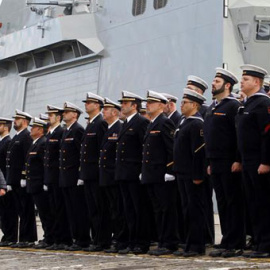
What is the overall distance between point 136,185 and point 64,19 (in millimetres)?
10460

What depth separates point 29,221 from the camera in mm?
9055

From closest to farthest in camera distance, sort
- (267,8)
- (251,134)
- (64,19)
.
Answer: (251,134) < (267,8) < (64,19)

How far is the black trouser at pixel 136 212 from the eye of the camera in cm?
727

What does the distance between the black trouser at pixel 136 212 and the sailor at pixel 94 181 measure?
18.6 inches

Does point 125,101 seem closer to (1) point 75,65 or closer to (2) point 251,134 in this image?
(2) point 251,134

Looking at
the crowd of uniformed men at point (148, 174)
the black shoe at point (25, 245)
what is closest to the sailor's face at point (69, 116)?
the crowd of uniformed men at point (148, 174)

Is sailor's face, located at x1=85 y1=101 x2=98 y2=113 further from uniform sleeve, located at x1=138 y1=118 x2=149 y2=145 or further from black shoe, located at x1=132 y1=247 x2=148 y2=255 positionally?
black shoe, located at x1=132 y1=247 x2=148 y2=255

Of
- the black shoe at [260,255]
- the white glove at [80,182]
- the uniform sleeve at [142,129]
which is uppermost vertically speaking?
the uniform sleeve at [142,129]

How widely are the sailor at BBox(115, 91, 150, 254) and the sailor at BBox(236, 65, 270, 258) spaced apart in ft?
4.61

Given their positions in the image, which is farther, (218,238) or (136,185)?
(218,238)

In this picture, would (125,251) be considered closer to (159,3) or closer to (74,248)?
(74,248)

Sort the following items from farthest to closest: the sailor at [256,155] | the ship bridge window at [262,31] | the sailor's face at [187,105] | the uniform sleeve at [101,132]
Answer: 1. the ship bridge window at [262,31]
2. the uniform sleeve at [101,132]
3. the sailor's face at [187,105]
4. the sailor at [256,155]

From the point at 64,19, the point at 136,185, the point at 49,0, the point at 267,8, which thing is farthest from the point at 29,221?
the point at 49,0

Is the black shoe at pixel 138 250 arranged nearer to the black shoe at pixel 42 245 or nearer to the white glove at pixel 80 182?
the white glove at pixel 80 182
